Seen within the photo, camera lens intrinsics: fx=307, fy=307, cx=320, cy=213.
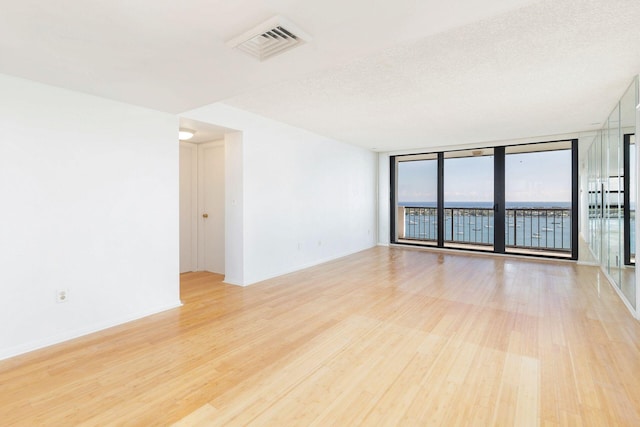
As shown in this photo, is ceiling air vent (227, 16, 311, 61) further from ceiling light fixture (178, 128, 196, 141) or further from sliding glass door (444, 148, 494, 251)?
sliding glass door (444, 148, 494, 251)

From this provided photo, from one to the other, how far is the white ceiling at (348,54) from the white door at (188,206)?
5.88ft

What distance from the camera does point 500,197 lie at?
6859 mm

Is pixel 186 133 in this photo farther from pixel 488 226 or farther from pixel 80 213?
pixel 488 226

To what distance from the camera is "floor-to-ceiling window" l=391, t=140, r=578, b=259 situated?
659cm

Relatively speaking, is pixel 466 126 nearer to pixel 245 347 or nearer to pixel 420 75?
pixel 420 75

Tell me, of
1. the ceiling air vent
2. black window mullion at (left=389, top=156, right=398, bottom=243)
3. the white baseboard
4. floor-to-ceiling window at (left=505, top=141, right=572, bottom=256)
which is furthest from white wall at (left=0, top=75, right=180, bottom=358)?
floor-to-ceiling window at (left=505, top=141, right=572, bottom=256)

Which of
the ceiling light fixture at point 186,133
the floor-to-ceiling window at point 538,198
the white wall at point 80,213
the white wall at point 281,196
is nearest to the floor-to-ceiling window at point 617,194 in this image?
the floor-to-ceiling window at point 538,198

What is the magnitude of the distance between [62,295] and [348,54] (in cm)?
318

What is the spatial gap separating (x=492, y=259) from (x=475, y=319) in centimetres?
386

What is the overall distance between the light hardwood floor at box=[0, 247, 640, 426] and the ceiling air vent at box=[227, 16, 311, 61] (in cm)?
224

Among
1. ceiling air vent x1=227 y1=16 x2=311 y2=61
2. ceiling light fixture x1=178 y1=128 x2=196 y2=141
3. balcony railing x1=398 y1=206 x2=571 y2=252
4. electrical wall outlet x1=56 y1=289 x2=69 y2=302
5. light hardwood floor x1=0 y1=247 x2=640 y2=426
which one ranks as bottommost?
light hardwood floor x1=0 y1=247 x2=640 y2=426

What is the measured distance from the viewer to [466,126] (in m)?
5.39

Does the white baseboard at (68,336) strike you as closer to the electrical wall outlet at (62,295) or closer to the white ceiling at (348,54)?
the electrical wall outlet at (62,295)

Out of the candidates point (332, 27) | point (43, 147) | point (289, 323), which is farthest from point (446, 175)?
point (43, 147)
